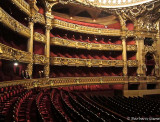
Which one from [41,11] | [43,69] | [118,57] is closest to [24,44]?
[43,69]

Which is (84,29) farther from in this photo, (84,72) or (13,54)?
(13,54)

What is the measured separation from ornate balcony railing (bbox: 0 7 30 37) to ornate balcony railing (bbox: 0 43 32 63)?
0.75 metres

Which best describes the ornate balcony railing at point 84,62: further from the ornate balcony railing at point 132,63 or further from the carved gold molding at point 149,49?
the carved gold molding at point 149,49

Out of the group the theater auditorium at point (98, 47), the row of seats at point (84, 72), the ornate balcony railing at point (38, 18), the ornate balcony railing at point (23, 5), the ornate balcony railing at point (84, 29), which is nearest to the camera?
the ornate balcony railing at point (23, 5)

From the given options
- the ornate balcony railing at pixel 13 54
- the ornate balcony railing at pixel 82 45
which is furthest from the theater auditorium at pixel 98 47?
the ornate balcony railing at pixel 13 54

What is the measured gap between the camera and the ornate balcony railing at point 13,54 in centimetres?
421

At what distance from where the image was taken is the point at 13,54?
4.88 meters

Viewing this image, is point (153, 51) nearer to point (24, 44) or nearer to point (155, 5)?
point (155, 5)

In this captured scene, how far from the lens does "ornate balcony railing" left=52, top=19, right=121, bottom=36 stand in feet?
27.8

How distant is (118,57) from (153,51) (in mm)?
2385

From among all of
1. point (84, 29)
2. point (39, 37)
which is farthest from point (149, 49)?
point (39, 37)

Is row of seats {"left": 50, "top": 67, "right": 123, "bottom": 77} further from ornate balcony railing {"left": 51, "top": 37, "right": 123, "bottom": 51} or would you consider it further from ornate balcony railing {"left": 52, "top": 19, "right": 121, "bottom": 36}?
ornate balcony railing {"left": 52, "top": 19, "right": 121, "bottom": 36}

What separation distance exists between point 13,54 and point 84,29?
5.59 meters

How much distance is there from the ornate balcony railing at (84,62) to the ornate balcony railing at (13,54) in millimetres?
2039
